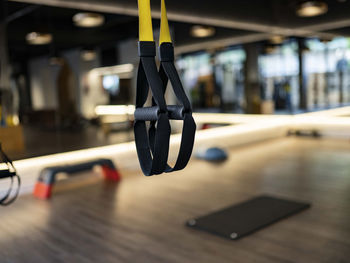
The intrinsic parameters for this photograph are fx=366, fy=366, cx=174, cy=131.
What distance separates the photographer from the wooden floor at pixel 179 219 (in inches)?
111

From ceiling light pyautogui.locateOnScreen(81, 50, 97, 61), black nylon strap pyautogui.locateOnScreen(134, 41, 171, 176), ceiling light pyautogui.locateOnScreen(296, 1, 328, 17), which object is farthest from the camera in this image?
ceiling light pyautogui.locateOnScreen(81, 50, 97, 61)

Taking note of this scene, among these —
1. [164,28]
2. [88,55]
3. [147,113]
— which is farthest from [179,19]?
[147,113]

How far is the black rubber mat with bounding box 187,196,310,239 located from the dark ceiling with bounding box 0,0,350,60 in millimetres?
3207

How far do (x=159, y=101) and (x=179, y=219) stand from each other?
107 inches

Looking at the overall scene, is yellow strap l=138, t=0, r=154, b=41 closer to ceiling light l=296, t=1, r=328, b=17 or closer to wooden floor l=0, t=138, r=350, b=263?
wooden floor l=0, t=138, r=350, b=263

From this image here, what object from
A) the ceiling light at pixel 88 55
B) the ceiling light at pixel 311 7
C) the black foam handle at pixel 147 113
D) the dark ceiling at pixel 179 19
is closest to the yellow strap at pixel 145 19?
the black foam handle at pixel 147 113

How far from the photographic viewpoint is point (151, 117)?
3.56 ft

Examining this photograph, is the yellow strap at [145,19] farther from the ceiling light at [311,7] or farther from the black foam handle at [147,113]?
the ceiling light at [311,7]

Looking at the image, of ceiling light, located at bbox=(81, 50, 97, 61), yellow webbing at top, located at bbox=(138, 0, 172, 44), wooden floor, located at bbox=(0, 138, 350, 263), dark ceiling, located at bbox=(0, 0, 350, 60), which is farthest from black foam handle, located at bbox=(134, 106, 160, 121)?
ceiling light, located at bbox=(81, 50, 97, 61)

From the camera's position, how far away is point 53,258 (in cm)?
281

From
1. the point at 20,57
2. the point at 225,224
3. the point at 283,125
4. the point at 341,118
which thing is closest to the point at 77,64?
the point at 20,57

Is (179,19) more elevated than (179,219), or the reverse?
(179,19)

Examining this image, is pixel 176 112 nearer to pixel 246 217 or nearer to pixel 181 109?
pixel 181 109

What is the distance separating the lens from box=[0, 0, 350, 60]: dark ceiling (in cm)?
591
